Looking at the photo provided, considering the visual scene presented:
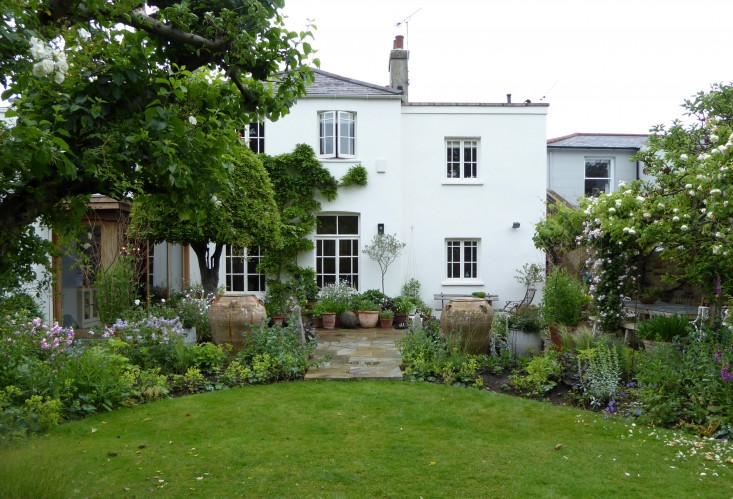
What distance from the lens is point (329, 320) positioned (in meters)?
13.4

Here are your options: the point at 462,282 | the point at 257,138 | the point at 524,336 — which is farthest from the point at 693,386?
the point at 257,138

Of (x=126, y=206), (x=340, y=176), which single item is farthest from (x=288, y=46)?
(x=340, y=176)

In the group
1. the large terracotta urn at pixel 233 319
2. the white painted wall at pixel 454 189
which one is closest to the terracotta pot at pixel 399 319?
the white painted wall at pixel 454 189

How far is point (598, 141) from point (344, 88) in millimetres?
9554

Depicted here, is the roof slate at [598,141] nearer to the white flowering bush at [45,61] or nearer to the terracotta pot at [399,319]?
the terracotta pot at [399,319]

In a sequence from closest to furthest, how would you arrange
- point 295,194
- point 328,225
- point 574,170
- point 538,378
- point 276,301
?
point 538,378 < point 276,301 < point 295,194 < point 328,225 < point 574,170

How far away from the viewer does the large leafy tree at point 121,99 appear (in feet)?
9.22

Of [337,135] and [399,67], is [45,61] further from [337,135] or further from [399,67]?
[399,67]

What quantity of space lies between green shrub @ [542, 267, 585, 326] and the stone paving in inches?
103

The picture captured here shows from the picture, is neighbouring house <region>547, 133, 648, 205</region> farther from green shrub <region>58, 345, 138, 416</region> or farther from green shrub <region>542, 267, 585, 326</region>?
green shrub <region>58, 345, 138, 416</region>

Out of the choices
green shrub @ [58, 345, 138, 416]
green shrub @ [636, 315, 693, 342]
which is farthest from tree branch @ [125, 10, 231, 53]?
green shrub @ [636, 315, 693, 342]

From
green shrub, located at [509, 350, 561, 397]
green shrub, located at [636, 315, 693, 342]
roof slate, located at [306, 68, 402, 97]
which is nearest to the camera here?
green shrub, located at [509, 350, 561, 397]

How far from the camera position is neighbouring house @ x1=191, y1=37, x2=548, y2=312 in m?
15.1

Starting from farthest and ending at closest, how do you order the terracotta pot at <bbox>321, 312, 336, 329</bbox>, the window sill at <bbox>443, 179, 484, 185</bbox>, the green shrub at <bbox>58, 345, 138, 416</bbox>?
1. the window sill at <bbox>443, 179, 484, 185</bbox>
2. the terracotta pot at <bbox>321, 312, 336, 329</bbox>
3. the green shrub at <bbox>58, 345, 138, 416</bbox>
